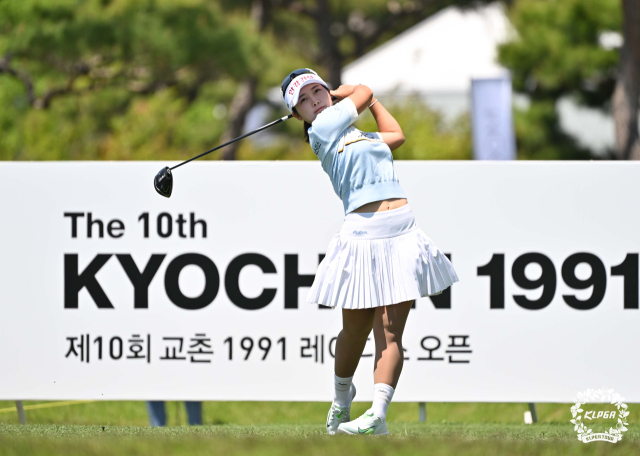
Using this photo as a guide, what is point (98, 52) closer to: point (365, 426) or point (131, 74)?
point (131, 74)

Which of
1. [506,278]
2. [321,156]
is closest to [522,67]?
[506,278]

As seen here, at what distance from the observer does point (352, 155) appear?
3.16m

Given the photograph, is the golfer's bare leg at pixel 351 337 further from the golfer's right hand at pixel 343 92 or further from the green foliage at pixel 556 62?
the green foliage at pixel 556 62

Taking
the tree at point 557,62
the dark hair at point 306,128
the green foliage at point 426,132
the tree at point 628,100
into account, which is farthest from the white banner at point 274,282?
the green foliage at point 426,132

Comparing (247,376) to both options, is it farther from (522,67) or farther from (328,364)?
(522,67)

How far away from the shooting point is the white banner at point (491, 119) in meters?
7.11

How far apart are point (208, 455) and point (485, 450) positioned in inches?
31.5

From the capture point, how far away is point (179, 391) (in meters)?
4.27

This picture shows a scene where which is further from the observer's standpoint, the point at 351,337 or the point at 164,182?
the point at 164,182

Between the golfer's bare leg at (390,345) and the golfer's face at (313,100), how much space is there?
0.81 m

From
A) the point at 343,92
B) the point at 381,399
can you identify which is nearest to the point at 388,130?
the point at 343,92

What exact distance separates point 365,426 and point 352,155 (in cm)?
100

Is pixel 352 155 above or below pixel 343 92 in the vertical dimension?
below

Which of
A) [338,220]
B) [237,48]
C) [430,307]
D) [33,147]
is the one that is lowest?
[430,307]
